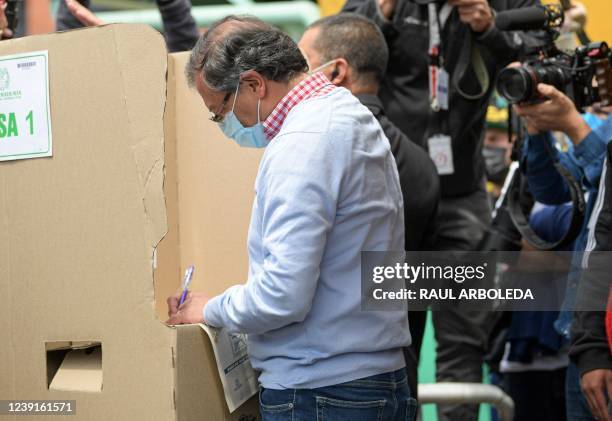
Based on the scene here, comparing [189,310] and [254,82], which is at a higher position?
[254,82]

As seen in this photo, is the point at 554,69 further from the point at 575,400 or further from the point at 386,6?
the point at 575,400

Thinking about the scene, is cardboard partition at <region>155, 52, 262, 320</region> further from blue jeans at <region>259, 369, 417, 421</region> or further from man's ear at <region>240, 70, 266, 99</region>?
blue jeans at <region>259, 369, 417, 421</region>

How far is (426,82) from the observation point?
2936mm

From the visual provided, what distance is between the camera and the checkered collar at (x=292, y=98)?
5.54 ft

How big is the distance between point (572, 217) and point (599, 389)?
0.59m

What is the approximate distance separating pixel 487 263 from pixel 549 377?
45 centimetres

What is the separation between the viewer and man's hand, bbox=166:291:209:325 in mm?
1734

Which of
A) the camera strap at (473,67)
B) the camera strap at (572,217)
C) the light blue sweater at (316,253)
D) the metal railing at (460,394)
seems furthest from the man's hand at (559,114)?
the light blue sweater at (316,253)

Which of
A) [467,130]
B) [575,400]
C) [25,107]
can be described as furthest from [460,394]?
[25,107]

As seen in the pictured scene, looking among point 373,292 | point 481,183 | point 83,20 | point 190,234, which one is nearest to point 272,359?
point 373,292

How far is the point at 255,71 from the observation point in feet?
5.53

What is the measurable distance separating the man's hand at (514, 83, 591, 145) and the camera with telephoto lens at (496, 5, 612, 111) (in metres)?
0.02

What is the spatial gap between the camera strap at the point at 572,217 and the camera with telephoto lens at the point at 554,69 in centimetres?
19

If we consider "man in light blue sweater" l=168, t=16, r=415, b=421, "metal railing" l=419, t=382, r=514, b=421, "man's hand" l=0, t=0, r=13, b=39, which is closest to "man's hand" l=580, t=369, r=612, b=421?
"man in light blue sweater" l=168, t=16, r=415, b=421
